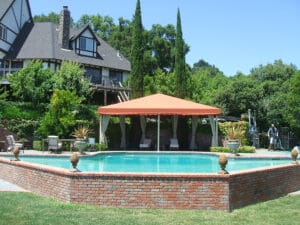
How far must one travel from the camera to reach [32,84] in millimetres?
29969

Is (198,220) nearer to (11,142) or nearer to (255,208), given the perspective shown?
(255,208)

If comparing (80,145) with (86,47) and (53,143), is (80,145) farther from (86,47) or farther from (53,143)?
(86,47)

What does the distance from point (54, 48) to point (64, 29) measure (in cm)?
243

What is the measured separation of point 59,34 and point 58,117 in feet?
55.9

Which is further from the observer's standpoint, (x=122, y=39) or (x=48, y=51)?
(x=122, y=39)

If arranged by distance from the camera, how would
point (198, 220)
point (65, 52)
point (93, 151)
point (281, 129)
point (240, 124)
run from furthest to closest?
point (65, 52), point (281, 129), point (240, 124), point (93, 151), point (198, 220)

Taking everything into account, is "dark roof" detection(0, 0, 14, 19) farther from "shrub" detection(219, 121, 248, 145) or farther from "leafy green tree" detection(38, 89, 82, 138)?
"shrub" detection(219, 121, 248, 145)

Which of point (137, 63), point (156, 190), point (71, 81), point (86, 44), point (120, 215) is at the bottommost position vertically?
point (120, 215)

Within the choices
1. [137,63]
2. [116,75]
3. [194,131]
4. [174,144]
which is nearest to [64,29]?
[116,75]

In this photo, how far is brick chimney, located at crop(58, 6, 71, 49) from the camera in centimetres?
3956

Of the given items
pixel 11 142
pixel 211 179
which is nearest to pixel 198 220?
pixel 211 179

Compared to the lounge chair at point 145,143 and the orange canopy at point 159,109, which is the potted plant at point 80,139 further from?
the lounge chair at point 145,143

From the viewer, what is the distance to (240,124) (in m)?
27.7

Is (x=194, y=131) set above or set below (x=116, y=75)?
below
